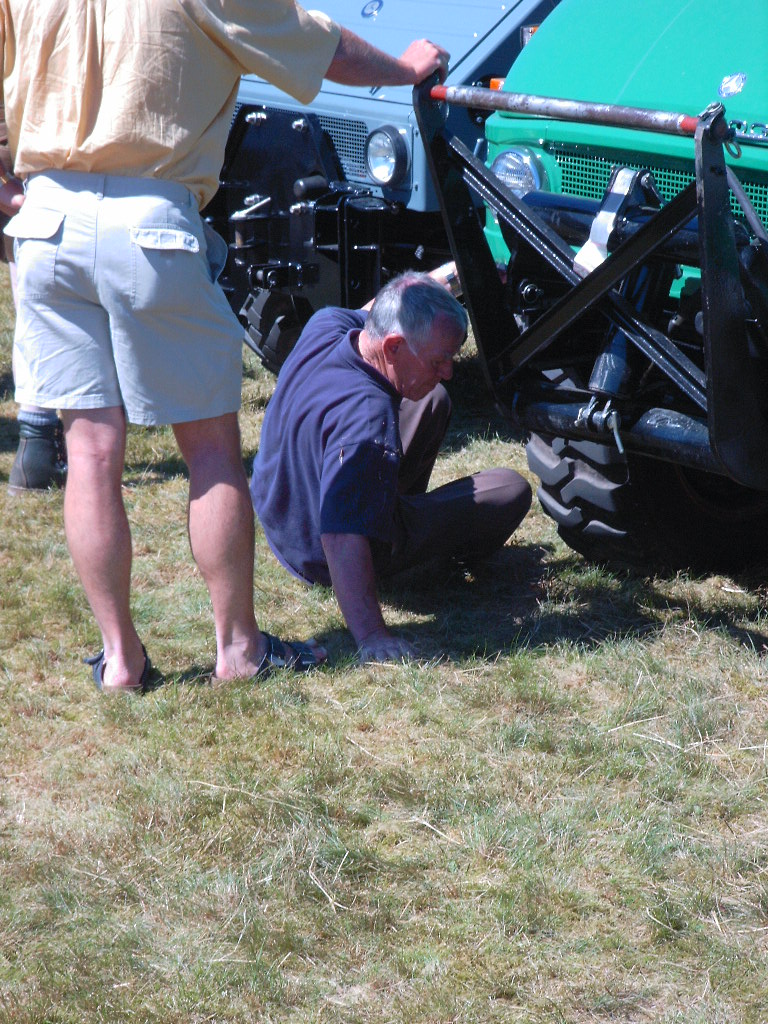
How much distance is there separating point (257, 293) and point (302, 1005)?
3.82 meters

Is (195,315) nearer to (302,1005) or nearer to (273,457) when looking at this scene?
(273,457)

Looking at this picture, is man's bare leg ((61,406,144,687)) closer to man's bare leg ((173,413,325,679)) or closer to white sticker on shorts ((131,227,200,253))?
man's bare leg ((173,413,325,679))

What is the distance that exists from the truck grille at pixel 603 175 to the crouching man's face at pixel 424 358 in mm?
→ 689

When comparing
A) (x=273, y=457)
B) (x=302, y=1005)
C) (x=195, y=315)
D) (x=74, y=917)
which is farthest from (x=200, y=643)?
(x=302, y=1005)

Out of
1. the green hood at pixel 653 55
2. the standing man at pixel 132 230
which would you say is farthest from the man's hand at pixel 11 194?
the green hood at pixel 653 55

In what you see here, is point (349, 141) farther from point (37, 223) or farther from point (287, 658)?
point (287, 658)

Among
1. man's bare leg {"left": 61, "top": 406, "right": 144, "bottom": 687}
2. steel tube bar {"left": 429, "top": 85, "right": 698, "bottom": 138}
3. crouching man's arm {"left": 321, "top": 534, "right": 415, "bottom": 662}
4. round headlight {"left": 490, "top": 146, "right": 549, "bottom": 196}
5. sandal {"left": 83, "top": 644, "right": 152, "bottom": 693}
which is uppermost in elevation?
steel tube bar {"left": 429, "top": 85, "right": 698, "bottom": 138}

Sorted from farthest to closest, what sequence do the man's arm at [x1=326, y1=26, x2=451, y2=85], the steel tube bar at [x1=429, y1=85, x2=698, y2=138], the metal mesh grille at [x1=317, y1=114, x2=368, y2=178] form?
the metal mesh grille at [x1=317, y1=114, x2=368, y2=178], the man's arm at [x1=326, y1=26, x2=451, y2=85], the steel tube bar at [x1=429, y1=85, x2=698, y2=138]

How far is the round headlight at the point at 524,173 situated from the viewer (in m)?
3.84

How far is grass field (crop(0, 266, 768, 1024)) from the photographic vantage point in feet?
7.09

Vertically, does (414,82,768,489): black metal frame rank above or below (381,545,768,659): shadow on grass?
above

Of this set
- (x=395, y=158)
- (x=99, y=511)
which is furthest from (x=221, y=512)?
(x=395, y=158)

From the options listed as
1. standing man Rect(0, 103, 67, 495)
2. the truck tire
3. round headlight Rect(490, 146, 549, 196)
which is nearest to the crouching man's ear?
the truck tire

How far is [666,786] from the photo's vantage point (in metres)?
2.74
